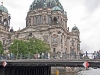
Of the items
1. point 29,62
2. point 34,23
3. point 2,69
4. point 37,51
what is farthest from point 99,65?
point 34,23

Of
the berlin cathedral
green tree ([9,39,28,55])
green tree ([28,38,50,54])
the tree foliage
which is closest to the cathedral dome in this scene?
the berlin cathedral

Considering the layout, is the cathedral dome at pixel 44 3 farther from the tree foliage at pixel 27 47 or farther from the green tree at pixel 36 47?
the tree foliage at pixel 27 47

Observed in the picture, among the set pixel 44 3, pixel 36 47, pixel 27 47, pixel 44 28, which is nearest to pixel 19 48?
pixel 27 47

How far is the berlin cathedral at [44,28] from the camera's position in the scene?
93.1 meters

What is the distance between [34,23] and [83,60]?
7675 cm

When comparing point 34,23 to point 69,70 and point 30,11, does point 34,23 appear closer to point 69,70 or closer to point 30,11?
point 30,11

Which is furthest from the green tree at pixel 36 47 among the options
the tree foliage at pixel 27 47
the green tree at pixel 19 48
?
the green tree at pixel 19 48

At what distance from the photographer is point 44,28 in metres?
99.3

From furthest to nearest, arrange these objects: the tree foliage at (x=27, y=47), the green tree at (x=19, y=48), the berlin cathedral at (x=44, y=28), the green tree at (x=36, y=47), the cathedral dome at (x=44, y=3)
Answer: the cathedral dome at (x=44, y=3), the berlin cathedral at (x=44, y=28), the green tree at (x=36, y=47), the tree foliage at (x=27, y=47), the green tree at (x=19, y=48)

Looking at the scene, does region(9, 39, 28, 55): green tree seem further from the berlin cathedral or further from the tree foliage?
the berlin cathedral

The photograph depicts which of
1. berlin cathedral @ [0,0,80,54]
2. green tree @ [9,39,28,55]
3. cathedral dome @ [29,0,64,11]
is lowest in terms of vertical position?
green tree @ [9,39,28,55]

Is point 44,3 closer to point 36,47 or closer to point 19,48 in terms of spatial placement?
point 36,47

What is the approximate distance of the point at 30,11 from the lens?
11306 centimetres

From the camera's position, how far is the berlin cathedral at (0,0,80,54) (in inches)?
3666
